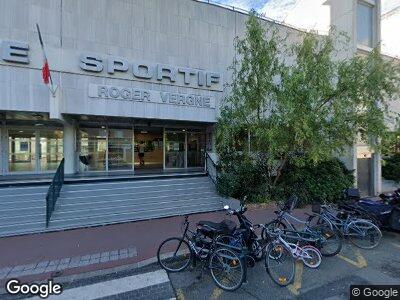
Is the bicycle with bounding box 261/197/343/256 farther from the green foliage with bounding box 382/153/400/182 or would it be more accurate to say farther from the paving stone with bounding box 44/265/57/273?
the green foliage with bounding box 382/153/400/182

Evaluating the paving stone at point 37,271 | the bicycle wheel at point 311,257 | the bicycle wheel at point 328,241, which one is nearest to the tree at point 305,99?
the bicycle wheel at point 328,241

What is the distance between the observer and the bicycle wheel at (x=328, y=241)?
200 inches

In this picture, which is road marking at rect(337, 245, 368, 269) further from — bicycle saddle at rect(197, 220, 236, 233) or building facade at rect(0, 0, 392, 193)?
building facade at rect(0, 0, 392, 193)

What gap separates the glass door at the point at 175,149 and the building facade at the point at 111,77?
0.12 metres

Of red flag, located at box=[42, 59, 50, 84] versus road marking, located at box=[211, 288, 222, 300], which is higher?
red flag, located at box=[42, 59, 50, 84]

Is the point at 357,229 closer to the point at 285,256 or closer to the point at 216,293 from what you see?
the point at 285,256

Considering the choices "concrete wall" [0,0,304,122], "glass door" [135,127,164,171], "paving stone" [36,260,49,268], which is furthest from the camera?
"glass door" [135,127,164,171]

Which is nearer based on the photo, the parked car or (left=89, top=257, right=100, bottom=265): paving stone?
(left=89, top=257, right=100, bottom=265): paving stone

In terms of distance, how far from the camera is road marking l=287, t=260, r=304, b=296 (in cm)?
394

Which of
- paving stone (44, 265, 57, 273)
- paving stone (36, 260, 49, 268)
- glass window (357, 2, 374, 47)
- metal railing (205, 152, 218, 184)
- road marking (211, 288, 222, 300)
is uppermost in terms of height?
glass window (357, 2, 374, 47)

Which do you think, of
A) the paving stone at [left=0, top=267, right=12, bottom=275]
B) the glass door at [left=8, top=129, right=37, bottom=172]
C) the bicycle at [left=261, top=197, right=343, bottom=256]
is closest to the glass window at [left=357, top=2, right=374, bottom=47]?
the bicycle at [left=261, top=197, right=343, bottom=256]

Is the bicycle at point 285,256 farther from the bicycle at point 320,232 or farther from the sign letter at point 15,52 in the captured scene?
the sign letter at point 15,52

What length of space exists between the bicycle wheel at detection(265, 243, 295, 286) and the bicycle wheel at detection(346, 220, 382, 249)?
84.1 inches

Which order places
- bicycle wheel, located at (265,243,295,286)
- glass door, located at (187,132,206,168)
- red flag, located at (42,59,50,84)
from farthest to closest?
1. glass door, located at (187,132,206,168)
2. red flag, located at (42,59,50,84)
3. bicycle wheel, located at (265,243,295,286)
